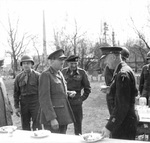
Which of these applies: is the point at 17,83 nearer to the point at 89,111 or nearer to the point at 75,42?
the point at 89,111

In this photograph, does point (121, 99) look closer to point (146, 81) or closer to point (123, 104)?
point (123, 104)

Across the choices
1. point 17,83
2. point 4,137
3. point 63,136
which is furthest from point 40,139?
point 17,83

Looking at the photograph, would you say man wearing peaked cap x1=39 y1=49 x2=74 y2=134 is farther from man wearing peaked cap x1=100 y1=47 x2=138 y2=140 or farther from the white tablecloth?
man wearing peaked cap x1=100 y1=47 x2=138 y2=140

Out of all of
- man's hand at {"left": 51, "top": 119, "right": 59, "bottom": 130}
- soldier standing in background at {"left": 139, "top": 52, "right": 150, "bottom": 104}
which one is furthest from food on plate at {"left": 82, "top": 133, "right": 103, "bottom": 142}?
soldier standing in background at {"left": 139, "top": 52, "right": 150, "bottom": 104}

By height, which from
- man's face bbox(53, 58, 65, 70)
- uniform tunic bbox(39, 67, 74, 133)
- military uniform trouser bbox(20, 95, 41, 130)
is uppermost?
man's face bbox(53, 58, 65, 70)

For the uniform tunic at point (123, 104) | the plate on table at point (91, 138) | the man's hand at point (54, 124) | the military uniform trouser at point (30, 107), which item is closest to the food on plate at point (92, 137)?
the plate on table at point (91, 138)

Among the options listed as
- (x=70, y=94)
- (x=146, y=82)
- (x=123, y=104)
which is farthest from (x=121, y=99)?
(x=146, y=82)

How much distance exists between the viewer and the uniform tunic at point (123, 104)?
2.44 m

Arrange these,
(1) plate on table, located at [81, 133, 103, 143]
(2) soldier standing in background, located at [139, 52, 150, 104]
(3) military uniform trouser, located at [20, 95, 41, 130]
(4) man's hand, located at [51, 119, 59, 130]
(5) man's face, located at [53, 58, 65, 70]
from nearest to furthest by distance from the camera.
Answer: (1) plate on table, located at [81, 133, 103, 143] → (4) man's hand, located at [51, 119, 59, 130] → (5) man's face, located at [53, 58, 65, 70] → (3) military uniform trouser, located at [20, 95, 41, 130] → (2) soldier standing in background, located at [139, 52, 150, 104]

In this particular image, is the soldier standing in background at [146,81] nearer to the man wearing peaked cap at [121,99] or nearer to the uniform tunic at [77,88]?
the uniform tunic at [77,88]

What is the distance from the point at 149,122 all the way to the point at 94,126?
265 cm

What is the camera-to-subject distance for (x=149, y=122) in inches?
133

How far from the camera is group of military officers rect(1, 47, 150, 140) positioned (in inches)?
97.3

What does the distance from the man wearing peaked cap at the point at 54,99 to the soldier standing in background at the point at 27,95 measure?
3.91ft
